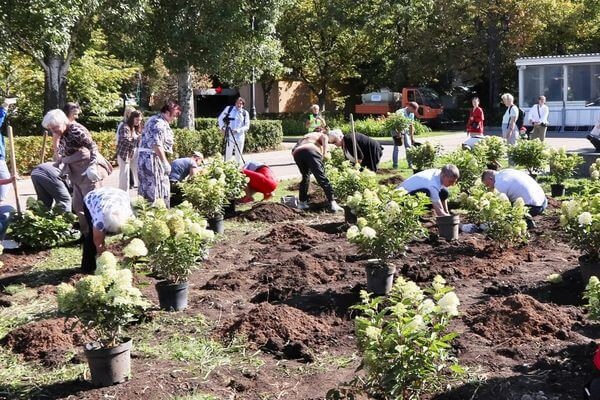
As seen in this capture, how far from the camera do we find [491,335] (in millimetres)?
5762

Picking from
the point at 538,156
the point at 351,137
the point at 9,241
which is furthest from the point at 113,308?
the point at 538,156

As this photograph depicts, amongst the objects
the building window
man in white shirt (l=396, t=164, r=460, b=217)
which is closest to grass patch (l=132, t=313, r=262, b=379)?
man in white shirt (l=396, t=164, r=460, b=217)

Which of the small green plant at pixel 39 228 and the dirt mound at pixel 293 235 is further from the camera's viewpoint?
the dirt mound at pixel 293 235

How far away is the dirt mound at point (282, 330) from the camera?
223 inches

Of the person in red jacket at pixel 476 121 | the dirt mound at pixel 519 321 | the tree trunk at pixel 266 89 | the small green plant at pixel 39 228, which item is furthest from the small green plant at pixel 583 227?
the tree trunk at pixel 266 89

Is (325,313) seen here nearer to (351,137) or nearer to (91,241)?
(91,241)

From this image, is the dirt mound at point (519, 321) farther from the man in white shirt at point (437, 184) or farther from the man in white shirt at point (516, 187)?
the man in white shirt at point (516, 187)

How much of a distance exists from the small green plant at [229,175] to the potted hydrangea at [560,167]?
526 centimetres

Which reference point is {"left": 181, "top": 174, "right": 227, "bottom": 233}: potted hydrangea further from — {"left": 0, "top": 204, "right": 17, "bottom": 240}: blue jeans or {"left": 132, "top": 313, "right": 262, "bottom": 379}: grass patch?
{"left": 132, "top": 313, "right": 262, "bottom": 379}: grass patch

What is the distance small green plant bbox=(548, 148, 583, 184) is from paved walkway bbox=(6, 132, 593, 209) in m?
2.80

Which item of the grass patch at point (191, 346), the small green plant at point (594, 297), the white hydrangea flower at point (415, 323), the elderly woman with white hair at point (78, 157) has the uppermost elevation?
the elderly woman with white hair at point (78, 157)

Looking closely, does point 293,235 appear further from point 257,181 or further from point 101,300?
point 101,300

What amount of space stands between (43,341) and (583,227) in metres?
4.58

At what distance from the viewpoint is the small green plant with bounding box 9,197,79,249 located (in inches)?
372
